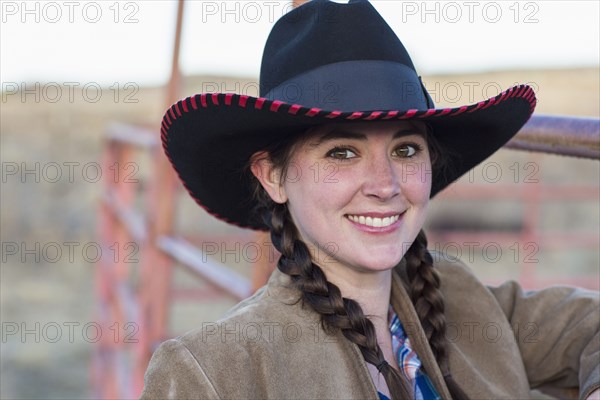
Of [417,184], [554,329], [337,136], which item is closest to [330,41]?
[337,136]

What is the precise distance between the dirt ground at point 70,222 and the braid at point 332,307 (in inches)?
60.7

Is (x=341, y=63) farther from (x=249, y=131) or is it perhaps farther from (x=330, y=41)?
(x=249, y=131)

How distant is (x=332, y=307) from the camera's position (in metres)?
1.59

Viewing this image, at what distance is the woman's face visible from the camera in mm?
1539

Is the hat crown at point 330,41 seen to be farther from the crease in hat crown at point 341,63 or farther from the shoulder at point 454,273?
the shoulder at point 454,273

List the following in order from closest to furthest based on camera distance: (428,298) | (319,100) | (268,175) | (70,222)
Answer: (319,100) → (268,175) → (428,298) → (70,222)

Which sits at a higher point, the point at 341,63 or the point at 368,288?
the point at 341,63

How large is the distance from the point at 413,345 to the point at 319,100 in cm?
49

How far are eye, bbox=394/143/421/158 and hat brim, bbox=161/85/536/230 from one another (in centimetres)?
5

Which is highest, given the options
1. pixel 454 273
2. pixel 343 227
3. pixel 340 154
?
pixel 340 154

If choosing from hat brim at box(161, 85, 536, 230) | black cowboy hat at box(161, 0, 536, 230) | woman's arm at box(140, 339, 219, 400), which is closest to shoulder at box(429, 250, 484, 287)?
hat brim at box(161, 85, 536, 230)

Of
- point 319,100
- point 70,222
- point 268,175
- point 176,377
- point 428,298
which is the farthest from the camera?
point 70,222

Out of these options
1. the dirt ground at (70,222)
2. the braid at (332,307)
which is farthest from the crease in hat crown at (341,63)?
the dirt ground at (70,222)

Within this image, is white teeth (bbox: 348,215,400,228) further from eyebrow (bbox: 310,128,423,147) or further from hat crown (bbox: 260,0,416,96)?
hat crown (bbox: 260,0,416,96)
